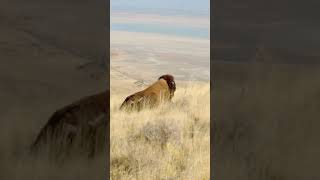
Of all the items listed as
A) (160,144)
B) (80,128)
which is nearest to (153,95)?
(160,144)

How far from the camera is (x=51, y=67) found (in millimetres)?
2230

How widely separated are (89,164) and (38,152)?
0.74 feet

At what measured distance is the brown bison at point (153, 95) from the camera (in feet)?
13.8

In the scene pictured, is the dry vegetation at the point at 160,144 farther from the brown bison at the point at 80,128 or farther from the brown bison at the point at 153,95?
the brown bison at the point at 80,128

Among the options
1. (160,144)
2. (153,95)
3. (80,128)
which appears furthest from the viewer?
(153,95)

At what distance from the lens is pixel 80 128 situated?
2.37m

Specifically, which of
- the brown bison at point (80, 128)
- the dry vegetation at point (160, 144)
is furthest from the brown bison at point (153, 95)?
the brown bison at point (80, 128)

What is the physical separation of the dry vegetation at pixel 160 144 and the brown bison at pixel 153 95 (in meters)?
0.10

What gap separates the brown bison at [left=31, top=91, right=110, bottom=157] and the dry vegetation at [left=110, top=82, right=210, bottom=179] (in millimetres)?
522

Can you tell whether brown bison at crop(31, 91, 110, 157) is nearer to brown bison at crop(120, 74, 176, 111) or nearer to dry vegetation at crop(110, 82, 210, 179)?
dry vegetation at crop(110, 82, 210, 179)

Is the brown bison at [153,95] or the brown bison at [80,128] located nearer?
the brown bison at [80,128]

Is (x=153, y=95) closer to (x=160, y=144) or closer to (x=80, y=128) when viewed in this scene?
(x=160, y=144)

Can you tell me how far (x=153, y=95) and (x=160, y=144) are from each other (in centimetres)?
121
